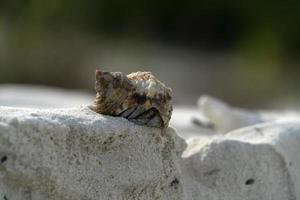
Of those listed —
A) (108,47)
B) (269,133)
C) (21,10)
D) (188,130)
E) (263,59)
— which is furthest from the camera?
(21,10)

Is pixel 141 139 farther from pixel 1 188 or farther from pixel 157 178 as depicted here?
pixel 1 188

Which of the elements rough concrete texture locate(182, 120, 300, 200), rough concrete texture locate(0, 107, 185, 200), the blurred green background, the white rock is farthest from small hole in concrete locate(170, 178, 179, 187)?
the blurred green background

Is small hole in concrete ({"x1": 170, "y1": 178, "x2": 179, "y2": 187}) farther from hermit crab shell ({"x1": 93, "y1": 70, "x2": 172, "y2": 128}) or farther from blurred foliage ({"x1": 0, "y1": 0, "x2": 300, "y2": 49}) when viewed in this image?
blurred foliage ({"x1": 0, "y1": 0, "x2": 300, "y2": 49})

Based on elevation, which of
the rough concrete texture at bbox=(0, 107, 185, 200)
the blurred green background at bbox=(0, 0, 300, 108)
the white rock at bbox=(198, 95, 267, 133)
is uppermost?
the blurred green background at bbox=(0, 0, 300, 108)

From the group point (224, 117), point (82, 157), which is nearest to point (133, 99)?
point (82, 157)

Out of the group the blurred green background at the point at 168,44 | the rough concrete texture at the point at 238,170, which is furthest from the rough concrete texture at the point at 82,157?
the blurred green background at the point at 168,44

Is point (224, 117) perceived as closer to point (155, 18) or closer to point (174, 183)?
point (174, 183)

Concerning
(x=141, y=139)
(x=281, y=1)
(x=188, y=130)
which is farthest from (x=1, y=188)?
(x=281, y=1)

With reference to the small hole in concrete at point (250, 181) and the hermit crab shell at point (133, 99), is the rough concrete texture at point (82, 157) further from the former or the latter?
the small hole in concrete at point (250, 181)
